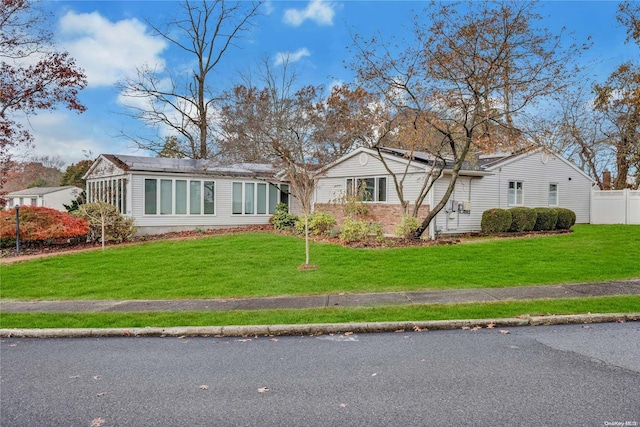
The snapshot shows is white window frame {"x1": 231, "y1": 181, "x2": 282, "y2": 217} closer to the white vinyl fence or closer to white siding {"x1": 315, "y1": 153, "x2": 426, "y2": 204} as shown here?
white siding {"x1": 315, "y1": 153, "x2": 426, "y2": 204}

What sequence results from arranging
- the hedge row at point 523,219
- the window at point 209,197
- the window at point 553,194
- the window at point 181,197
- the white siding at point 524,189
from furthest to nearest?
the window at point 553,194 → the window at point 209,197 → the window at point 181,197 → the white siding at point 524,189 → the hedge row at point 523,219

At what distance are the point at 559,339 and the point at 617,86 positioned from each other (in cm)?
2775

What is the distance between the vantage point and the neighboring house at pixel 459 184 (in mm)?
18469

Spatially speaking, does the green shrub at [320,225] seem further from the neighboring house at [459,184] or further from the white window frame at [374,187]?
the white window frame at [374,187]

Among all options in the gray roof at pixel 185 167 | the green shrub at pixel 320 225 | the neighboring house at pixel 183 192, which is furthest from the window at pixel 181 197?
the green shrub at pixel 320 225

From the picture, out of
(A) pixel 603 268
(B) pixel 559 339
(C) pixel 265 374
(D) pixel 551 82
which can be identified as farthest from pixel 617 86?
(C) pixel 265 374

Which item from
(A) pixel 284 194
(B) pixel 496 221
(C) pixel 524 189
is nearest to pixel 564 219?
(C) pixel 524 189

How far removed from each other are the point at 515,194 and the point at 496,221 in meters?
3.84

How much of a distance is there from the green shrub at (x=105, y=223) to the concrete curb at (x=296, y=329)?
1119 centimetres

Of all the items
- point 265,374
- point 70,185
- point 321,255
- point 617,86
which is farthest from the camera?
point 70,185

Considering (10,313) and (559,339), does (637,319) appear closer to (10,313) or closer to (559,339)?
(559,339)

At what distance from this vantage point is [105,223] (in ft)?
57.6

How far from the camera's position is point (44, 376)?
4.97 metres

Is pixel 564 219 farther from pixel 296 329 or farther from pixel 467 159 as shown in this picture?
pixel 296 329
